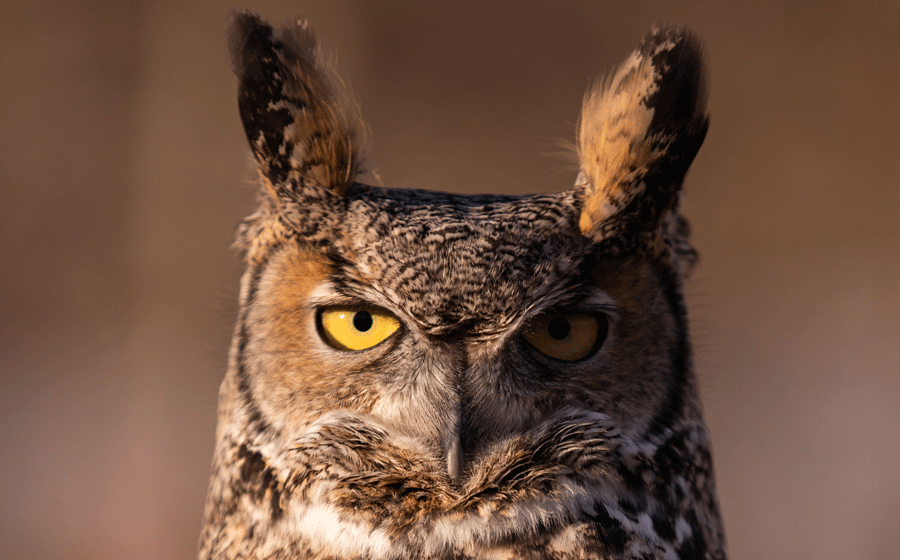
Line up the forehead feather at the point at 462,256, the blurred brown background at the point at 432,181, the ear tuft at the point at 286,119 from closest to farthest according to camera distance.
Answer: the forehead feather at the point at 462,256 < the ear tuft at the point at 286,119 < the blurred brown background at the point at 432,181

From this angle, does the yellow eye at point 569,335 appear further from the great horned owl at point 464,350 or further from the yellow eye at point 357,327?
the yellow eye at point 357,327

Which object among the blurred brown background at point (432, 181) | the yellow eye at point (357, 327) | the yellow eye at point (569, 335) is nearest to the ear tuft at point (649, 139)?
the yellow eye at point (569, 335)

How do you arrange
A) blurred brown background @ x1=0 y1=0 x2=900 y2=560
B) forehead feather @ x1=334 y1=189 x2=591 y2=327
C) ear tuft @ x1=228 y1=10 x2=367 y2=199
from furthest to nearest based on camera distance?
blurred brown background @ x1=0 y1=0 x2=900 y2=560 → ear tuft @ x1=228 y1=10 x2=367 y2=199 → forehead feather @ x1=334 y1=189 x2=591 y2=327

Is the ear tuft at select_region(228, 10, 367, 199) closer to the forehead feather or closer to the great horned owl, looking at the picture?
the great horned owl

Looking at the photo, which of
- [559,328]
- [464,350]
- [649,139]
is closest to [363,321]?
[464,350]

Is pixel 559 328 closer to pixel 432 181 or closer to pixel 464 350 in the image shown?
pixel 464 350

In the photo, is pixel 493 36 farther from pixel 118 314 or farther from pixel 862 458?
pixel 862 458

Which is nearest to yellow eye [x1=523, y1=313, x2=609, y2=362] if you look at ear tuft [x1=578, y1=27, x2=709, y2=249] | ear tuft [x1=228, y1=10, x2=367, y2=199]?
ear tuft [x1=578, y1=27, x2=709, y2=249]
